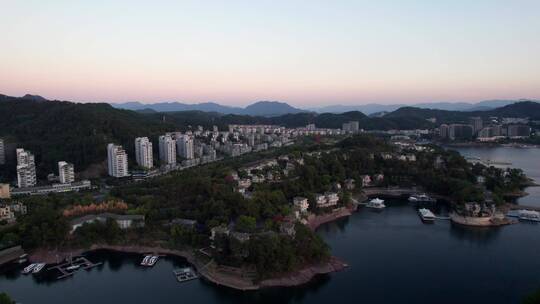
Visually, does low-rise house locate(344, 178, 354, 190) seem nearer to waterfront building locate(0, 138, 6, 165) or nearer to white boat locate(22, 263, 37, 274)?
white boat locate(22, 263, 37, 274)

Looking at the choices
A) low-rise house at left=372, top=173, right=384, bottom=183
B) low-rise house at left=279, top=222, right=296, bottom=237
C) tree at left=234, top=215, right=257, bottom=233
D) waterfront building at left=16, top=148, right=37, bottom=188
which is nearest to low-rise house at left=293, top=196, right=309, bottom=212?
low-rise house at left=279, top=222, right=296, bottom=237

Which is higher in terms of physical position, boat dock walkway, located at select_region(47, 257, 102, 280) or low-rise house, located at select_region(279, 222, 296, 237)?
low-rise house, located at select_region(279, 222, 296, 237)

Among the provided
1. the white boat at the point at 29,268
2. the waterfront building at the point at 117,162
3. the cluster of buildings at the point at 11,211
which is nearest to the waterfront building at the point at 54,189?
the waterfront building at the point at 117,162

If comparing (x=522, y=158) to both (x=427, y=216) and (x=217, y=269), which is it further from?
(x=217, y=269)

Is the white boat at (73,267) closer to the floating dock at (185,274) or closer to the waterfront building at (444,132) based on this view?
the floating dock at (185,274)

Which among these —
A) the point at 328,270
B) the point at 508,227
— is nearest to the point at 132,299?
the point at 328,270

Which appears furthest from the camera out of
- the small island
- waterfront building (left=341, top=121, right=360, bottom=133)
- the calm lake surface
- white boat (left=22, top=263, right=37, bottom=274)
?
waterfront building (left=341, top=121, right=360, bottom=133)
